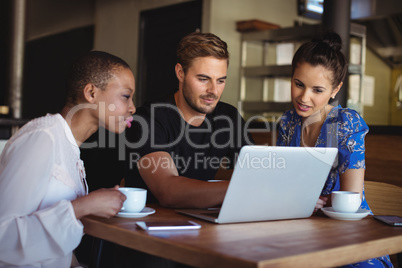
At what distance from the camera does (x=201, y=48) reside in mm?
1937

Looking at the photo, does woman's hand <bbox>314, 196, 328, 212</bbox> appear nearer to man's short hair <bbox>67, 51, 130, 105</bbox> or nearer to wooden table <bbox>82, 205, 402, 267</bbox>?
wooden table <bbox>82, 205, 402, 267</bbox>

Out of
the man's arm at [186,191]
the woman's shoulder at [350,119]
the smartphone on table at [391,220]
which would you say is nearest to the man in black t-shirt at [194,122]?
the man's arm at [186,191]

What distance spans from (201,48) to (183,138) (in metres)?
0.37

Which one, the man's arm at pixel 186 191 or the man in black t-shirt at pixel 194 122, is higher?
the man in black t-shirt at pixel 194 122

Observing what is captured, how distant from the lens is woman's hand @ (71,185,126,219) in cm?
117

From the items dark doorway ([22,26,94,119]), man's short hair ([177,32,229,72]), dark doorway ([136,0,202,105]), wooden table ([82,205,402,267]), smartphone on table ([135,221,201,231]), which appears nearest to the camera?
wooden table ([82,205,402,267])

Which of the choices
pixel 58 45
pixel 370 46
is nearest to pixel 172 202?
pixel 370 46

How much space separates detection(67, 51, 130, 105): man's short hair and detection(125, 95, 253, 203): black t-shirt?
29 centimetres

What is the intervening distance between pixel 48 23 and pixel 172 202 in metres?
6.86

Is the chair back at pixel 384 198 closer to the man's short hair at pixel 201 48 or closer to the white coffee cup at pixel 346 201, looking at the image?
the white coffee cup at pixel 346 201

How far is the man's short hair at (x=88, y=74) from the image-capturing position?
1.53 meters

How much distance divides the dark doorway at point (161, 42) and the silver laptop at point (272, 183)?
4093mm

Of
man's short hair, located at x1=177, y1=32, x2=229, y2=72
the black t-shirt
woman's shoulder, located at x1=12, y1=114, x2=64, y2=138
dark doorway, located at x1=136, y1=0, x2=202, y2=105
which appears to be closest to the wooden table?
woman's shoulder, located at x1=12, y1=114, x2=64, y2=138

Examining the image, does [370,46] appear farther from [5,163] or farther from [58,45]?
[5,163]
